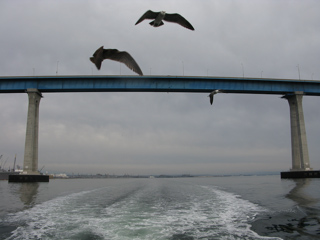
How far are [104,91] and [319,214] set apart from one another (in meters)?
52.0

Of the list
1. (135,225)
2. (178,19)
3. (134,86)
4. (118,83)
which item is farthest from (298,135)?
A: (178,19)

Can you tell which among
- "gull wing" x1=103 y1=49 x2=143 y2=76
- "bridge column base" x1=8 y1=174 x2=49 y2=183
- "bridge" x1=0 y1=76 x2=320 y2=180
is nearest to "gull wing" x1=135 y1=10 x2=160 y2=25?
"gull wing" x1=103 y1=49 x2=143 y2=76

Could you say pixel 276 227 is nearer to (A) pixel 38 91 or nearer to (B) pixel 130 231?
(B) pixel 130 231

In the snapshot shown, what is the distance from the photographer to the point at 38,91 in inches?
2320

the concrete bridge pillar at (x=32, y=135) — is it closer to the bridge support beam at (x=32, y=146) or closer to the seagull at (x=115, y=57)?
the bridge support beam at (x=32, y=146)

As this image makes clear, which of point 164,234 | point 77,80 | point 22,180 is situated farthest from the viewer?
point 77,80

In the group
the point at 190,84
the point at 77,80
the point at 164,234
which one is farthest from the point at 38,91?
the point at 164,234

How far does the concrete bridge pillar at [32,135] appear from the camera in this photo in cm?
5350

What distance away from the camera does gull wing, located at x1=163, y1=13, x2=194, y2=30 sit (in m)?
7.57

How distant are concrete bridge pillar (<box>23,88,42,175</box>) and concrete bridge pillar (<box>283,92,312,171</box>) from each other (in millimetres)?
60310

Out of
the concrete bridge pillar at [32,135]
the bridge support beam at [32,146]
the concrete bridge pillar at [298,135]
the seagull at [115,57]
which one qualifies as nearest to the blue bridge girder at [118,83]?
the concrete bridge pillar at [32,135]

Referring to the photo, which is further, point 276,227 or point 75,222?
point 75,222

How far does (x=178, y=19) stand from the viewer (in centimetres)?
769

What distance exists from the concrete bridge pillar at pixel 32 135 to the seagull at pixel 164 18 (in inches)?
2145
